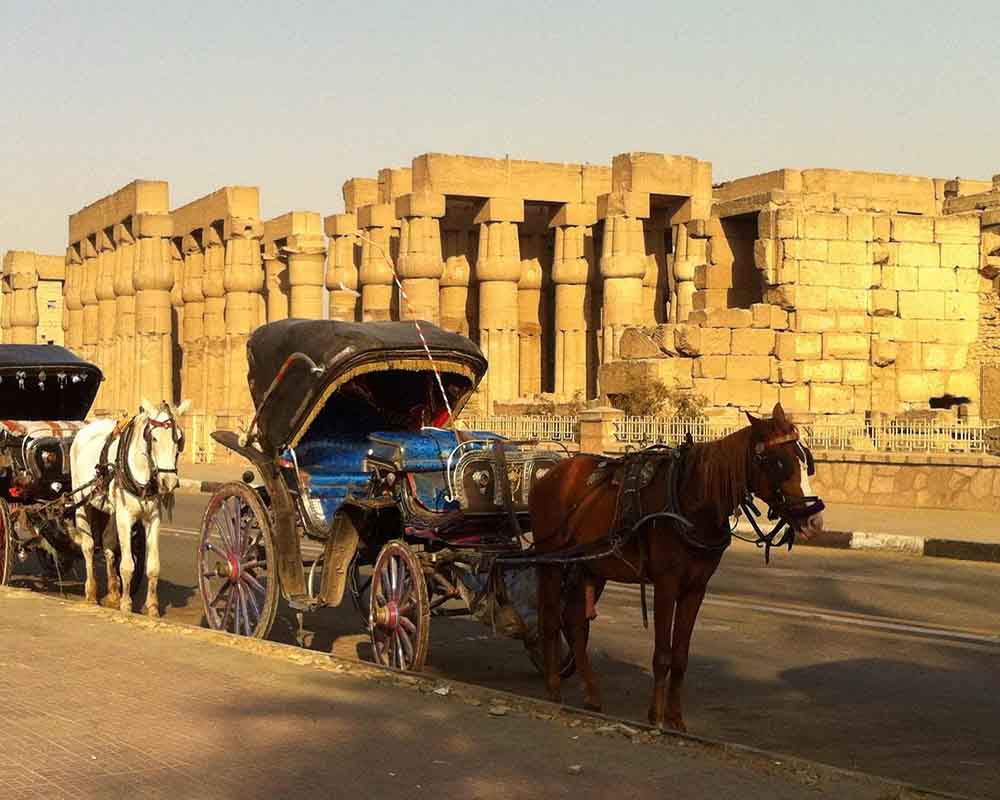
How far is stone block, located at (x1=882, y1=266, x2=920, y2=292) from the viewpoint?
3034 cm

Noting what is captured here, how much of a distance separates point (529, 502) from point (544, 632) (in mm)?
789

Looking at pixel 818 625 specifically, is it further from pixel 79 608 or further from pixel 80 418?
pixel 80 418

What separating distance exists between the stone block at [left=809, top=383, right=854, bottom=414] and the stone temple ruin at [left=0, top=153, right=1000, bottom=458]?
0.04 meters

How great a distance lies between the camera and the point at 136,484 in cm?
1159

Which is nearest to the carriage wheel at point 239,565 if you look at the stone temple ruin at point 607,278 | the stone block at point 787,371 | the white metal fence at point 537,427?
the stone temple ruin at point 607,278

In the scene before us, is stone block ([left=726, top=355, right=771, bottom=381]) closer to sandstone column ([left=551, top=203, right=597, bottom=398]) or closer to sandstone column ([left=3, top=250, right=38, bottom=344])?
sandstone column ([left=551, top=203, right=597, bottom=398])

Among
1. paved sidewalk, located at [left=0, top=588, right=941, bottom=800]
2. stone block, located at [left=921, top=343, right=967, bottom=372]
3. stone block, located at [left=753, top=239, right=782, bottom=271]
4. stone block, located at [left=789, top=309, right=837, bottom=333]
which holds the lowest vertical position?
paved sidewalk, located at [left=0, top=588, right=941, bottom=800]

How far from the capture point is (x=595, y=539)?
8117 millimetres

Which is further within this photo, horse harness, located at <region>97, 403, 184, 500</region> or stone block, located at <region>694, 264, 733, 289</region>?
stone block, located at <region>694, 264, 733, 289</region>

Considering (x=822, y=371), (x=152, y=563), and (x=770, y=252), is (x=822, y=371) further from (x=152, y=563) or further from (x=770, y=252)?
(x=152, y=563)

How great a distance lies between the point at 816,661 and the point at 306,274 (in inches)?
1402

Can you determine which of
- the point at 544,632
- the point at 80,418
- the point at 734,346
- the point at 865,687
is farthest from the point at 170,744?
the point at 734,346

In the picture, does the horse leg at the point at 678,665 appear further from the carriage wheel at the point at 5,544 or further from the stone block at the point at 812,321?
the stone block at the point at 812,321

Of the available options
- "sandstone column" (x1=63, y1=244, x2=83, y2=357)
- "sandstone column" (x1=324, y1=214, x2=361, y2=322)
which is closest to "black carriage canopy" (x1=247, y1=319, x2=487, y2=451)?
"sandstone column" (x1=324, y1=214, x2=361, y2=322)
